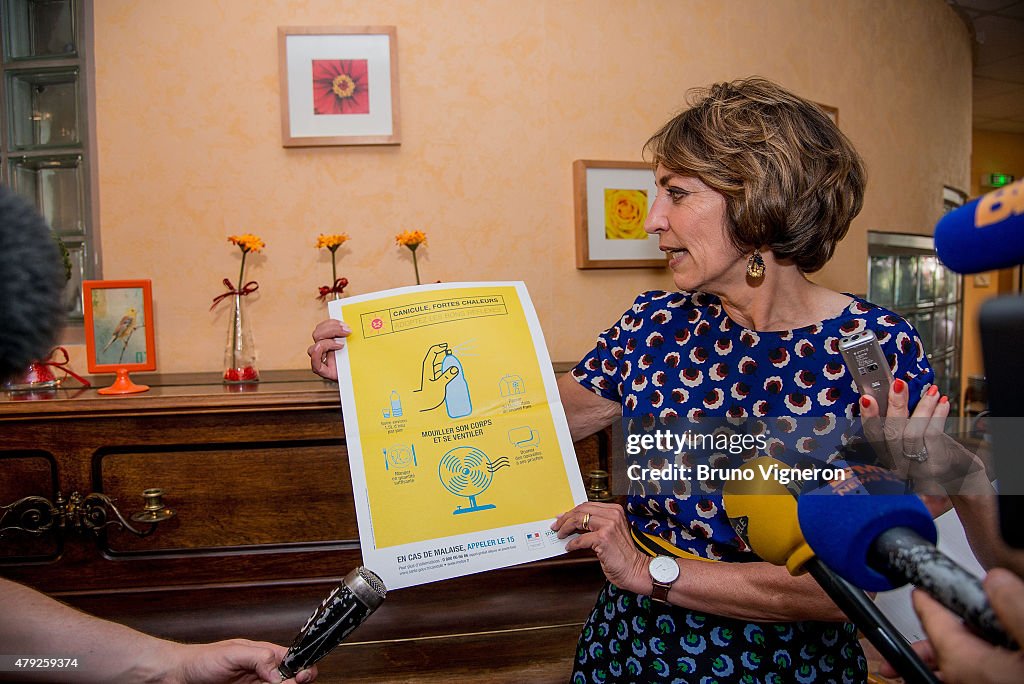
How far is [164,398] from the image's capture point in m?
1.50

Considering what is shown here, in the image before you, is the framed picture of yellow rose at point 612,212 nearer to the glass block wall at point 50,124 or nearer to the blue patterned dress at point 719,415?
the blue patterned dress at point 719,415

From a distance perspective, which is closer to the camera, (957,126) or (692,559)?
(692,559)

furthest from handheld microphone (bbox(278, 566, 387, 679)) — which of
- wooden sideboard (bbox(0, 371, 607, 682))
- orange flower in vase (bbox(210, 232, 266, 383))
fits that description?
orange flower in vase (bbox(210, 232, 266, 383))

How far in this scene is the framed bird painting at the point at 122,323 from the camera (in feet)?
5.95

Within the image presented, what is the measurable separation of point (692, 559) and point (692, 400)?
0.27 meters

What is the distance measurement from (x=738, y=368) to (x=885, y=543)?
2.54 ft

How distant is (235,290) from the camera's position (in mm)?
1997

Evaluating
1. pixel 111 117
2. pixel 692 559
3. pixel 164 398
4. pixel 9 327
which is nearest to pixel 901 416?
pixel 692 559

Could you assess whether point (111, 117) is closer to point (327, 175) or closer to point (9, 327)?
point (327, 175)

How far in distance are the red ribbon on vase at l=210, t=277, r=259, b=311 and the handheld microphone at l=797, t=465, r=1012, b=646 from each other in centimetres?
177

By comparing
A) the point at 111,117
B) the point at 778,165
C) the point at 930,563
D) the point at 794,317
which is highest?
the point at 111,117

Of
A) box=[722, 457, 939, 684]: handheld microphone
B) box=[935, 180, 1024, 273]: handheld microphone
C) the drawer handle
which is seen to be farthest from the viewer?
the drawer handle

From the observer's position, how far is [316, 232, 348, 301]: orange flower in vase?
1909mm

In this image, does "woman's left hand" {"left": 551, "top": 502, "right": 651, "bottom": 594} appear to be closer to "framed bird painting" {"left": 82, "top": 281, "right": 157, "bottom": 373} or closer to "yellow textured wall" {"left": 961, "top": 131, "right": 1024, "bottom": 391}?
"framed bird painting" {"left": 82, "top": 281, "right": 157, "bottom": 373}
